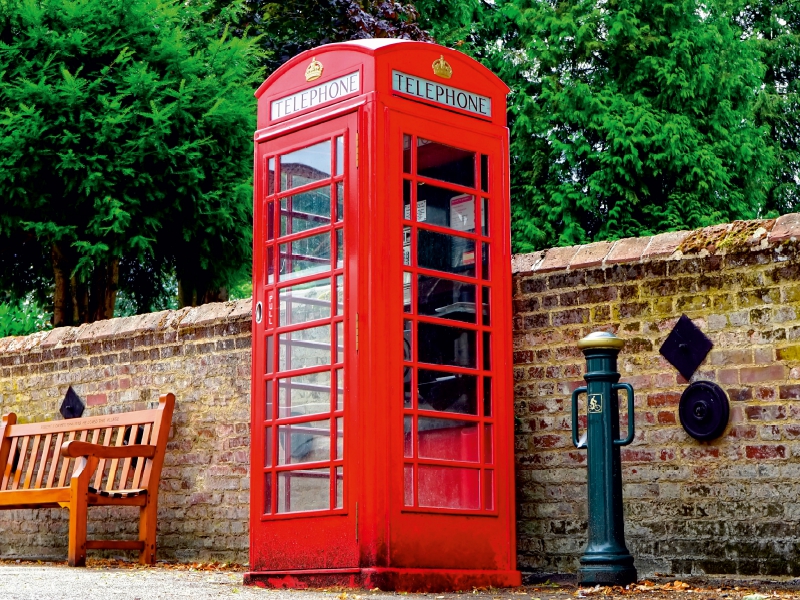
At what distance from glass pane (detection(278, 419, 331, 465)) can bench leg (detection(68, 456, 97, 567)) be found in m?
2.01

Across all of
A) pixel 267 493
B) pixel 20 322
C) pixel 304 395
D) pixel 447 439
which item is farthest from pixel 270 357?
pixel 20 322

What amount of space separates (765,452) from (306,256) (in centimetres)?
251

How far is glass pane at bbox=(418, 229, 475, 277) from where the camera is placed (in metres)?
6.05

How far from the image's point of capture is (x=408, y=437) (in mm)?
5867

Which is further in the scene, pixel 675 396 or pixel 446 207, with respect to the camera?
pixel 446 207

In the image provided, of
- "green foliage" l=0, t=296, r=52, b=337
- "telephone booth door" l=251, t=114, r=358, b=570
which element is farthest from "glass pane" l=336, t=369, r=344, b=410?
"green foliage" l=0, t=296, r=52, b=337

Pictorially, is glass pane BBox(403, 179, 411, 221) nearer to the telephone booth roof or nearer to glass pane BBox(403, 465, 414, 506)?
the telephone booth roof

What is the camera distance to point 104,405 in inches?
347

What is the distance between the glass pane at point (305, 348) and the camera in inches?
238

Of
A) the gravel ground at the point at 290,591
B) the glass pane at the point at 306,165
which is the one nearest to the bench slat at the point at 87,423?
the gravel ground at the point at 290,591

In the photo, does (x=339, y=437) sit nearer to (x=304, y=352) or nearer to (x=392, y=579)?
(x=304, y=352)

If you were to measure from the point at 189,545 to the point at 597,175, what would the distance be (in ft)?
40.3

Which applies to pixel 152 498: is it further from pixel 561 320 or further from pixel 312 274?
pixel 561 320

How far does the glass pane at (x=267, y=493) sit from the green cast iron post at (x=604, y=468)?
1647 millimetres
